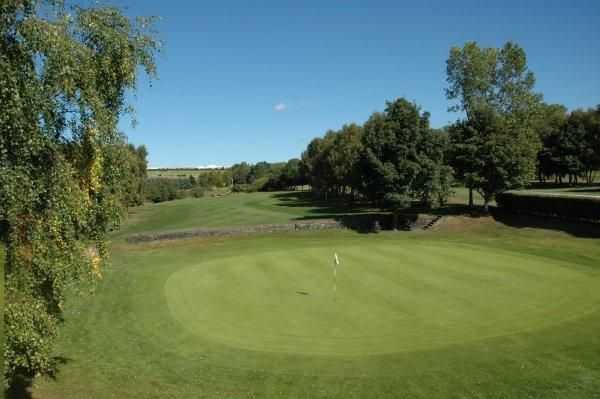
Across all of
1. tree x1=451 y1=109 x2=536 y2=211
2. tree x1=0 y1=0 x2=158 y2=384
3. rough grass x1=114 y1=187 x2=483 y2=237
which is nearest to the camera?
tree x1=0 y1=0 x2=158 y2=384

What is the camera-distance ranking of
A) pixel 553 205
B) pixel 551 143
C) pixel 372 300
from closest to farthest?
pixel 372 300 → pixel 553 205 → pixel 551 143

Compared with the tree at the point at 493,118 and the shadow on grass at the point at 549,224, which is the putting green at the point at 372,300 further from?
the tree at the point at 493,118

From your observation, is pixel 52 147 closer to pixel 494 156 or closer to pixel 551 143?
pixel 494 156

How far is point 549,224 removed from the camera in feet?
121

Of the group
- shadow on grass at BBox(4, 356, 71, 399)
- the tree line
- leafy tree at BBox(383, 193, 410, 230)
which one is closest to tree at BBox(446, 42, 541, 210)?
the tree line

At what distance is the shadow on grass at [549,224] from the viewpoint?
110 ft

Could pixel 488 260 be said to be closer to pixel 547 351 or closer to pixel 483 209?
pixel 547 351

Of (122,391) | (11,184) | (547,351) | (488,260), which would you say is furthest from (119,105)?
(488,260)

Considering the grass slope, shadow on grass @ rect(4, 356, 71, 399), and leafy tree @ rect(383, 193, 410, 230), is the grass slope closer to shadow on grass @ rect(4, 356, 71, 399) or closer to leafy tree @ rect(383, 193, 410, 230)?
leafy tree @ rect(383, 193, 410, 230)

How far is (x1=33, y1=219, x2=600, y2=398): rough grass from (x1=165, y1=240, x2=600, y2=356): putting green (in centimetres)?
7

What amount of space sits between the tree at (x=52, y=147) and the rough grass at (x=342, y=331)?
163 inches

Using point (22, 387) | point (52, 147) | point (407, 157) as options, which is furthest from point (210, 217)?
point (52, 147)

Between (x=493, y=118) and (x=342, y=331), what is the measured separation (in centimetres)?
3526

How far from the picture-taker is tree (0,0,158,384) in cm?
754
